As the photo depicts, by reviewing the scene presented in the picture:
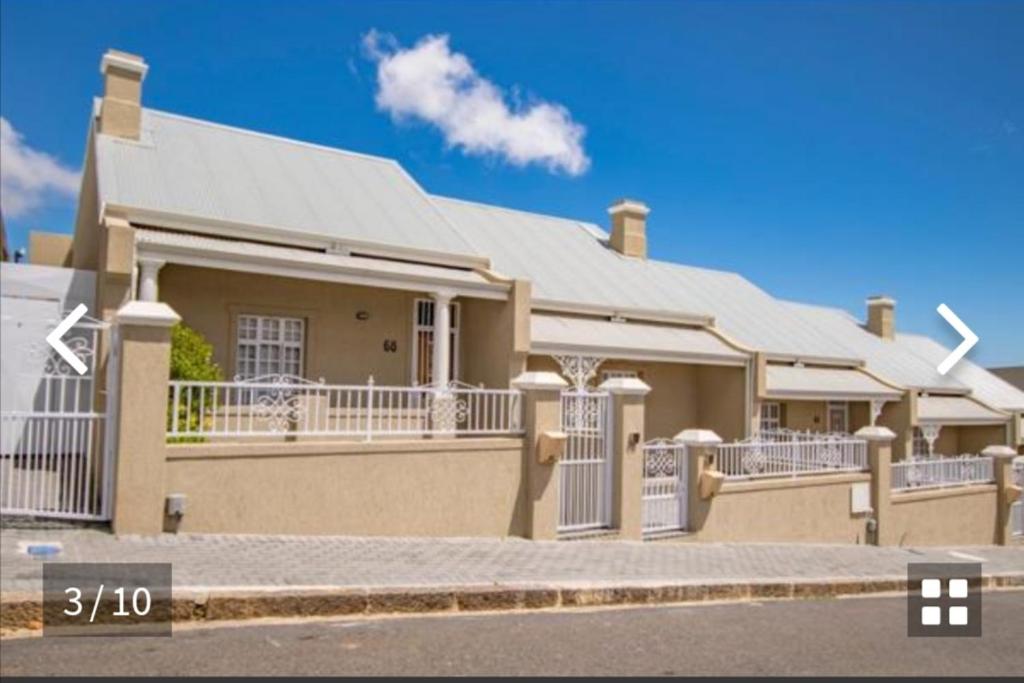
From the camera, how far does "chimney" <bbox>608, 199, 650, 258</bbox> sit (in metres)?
21.8

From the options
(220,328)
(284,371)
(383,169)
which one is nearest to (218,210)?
(220,328)

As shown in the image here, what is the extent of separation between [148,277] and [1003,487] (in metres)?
17.8

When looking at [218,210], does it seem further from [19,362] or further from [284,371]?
[19,362]

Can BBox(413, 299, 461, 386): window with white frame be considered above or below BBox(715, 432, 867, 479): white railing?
above

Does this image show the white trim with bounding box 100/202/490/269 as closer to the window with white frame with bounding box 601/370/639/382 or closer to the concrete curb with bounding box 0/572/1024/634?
the window with white frame with bounding box 601/370/639/382

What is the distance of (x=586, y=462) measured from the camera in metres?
10.4

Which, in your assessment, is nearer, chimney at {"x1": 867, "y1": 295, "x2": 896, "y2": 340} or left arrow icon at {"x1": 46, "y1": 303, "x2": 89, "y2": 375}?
left arrow icon at {"x1": 46, "y1": 303, "x2": 89, "y2": 375}

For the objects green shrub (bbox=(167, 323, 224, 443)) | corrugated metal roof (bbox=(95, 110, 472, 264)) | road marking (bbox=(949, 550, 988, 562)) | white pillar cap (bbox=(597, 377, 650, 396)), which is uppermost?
corrugated metal roof (bbox=(95, 110, 472, 264))

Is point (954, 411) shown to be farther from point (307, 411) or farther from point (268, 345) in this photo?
point (307, 411)

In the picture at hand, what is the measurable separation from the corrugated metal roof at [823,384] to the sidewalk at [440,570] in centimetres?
1005

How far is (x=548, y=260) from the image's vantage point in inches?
742

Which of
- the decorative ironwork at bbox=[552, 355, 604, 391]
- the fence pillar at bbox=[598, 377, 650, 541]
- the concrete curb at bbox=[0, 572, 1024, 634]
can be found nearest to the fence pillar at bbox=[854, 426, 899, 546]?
the decorative ironwork at bbox=[552, 355, 604, 391]

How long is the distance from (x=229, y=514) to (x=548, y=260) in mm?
12086

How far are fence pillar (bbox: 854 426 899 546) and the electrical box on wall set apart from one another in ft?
0.62
